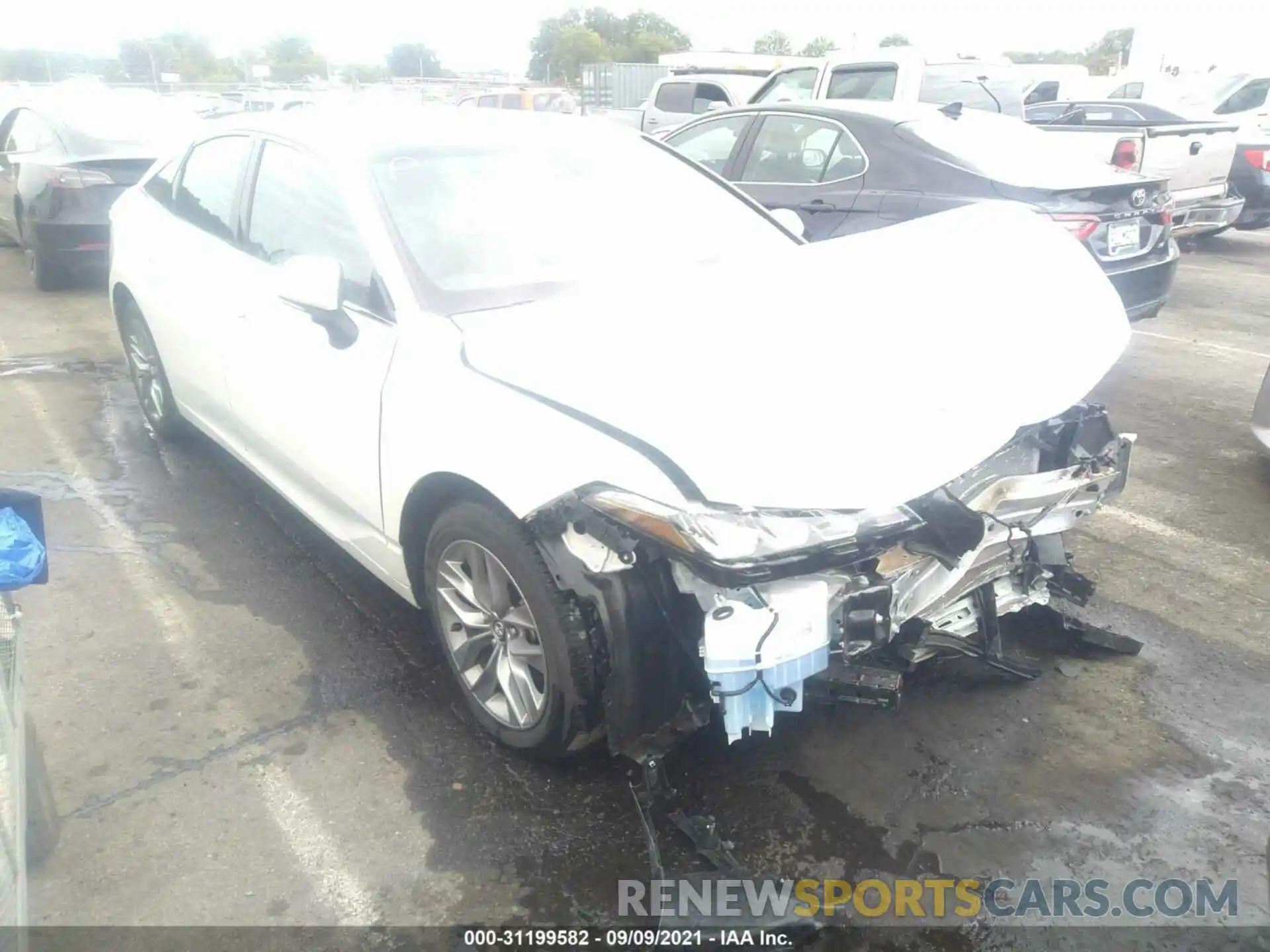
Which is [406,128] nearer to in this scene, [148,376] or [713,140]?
[148,376]

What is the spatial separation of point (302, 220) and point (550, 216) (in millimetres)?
911

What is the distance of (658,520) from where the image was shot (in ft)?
7.22

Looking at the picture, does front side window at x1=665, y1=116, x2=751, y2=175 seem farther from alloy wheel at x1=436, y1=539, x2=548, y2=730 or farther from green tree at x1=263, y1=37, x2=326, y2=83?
green tree at x1=263, y1=37, x2=326, y2=83

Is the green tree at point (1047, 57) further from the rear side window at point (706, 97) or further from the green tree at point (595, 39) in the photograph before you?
the rear side window at point (706, 97)

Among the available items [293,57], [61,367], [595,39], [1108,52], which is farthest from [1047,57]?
[61,367]

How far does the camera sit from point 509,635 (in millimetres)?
2775

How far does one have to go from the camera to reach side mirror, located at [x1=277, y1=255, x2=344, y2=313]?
2.97 metres

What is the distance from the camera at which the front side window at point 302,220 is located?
3.17 metres

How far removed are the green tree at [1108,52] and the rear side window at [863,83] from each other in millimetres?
52111

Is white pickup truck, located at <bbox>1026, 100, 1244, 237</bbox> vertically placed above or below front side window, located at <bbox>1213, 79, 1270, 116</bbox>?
below

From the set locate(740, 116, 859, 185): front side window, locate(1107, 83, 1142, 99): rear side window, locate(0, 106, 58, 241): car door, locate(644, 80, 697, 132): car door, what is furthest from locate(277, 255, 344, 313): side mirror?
locate(1107, 83, 1142, 99): rear side window

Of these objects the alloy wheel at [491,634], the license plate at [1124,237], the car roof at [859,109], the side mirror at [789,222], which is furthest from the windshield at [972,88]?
the alloy wheel at [491,634]

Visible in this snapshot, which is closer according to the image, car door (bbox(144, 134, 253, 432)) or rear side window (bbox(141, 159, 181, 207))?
car door (bbox(144, 134, 253, 432))

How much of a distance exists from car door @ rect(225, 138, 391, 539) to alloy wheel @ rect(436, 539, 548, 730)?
41 cm
